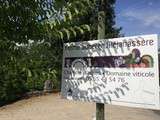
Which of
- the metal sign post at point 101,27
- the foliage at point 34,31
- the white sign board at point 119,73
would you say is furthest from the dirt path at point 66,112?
the foliage at point 34,31

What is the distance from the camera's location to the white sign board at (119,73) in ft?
17.0

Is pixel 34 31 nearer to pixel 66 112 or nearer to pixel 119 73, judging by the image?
pixel 119 73

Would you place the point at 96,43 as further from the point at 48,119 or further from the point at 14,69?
the point at 48,119

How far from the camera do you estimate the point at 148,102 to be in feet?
17.0

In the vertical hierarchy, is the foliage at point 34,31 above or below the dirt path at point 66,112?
above

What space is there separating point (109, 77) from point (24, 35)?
5.79 ft

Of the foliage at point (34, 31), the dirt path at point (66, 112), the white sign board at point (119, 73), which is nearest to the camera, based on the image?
the foliage at point (34, 31)

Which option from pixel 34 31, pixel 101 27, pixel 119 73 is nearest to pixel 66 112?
pixel 119 73

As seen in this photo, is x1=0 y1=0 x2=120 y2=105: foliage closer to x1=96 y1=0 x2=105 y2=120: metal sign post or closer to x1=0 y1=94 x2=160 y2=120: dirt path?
x1=96 y1=0 x2=105 y2=120: metal sign post

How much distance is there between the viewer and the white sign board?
204 inches

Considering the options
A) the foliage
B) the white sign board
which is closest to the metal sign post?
the white sign board

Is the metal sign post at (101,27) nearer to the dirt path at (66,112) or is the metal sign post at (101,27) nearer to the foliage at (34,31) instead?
the foliage at (34,31)

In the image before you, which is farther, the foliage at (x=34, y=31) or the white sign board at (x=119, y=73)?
the white sign board at (x=119, y=73)

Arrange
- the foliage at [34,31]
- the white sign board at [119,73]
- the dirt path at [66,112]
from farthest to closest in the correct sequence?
the dirt path at [66,112], the white sign board at [119,73], the foliage at [34,31]
